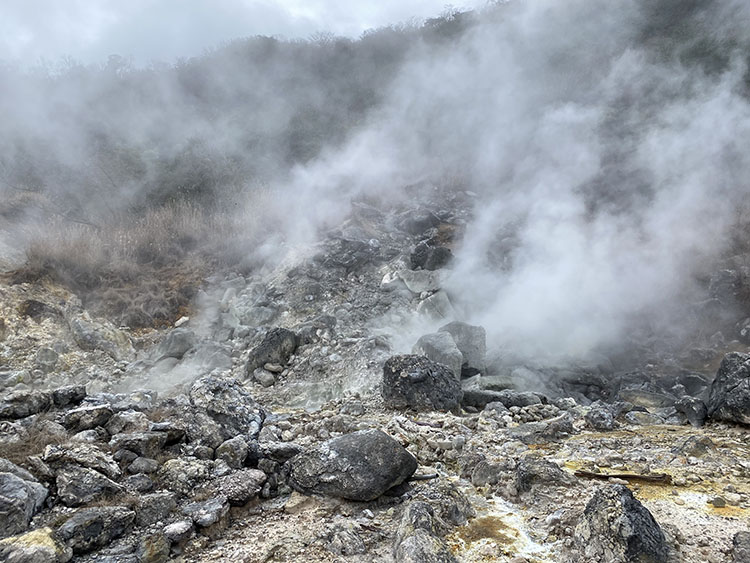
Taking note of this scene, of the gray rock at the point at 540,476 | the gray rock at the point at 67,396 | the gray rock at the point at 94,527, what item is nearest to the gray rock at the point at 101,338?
the gray rock at the point at 67,396

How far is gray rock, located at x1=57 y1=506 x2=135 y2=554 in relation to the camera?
6.95 feet

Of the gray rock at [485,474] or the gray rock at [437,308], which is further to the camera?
the gray rock at [437,308]

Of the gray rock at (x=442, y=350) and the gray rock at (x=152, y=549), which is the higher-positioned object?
the gray rock at (x=442, y=350)

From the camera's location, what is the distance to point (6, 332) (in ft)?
21.0

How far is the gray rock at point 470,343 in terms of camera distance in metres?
5.96

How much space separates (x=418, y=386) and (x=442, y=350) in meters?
1.06

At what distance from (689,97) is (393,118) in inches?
312

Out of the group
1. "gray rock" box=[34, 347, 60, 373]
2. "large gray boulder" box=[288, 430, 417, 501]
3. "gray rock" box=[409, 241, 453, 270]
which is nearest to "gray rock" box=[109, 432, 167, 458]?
"large gray boulder" box=[288, 430, 417, 501]

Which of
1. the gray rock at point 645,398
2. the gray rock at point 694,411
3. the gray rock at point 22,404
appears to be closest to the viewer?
the gray rock at point 22,404

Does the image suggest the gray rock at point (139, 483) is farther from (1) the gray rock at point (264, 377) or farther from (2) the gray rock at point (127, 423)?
(1) the gray rock at point (264, 377)

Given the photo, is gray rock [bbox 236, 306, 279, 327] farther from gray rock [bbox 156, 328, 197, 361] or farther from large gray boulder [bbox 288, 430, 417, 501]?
large gray boulder [bbox 288, 430, 417, 501]

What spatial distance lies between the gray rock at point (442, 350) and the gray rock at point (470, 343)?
22 centimetres

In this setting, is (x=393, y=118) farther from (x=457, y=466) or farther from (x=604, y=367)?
(x=457, y=466)

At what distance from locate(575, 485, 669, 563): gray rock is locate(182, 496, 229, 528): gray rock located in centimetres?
168
